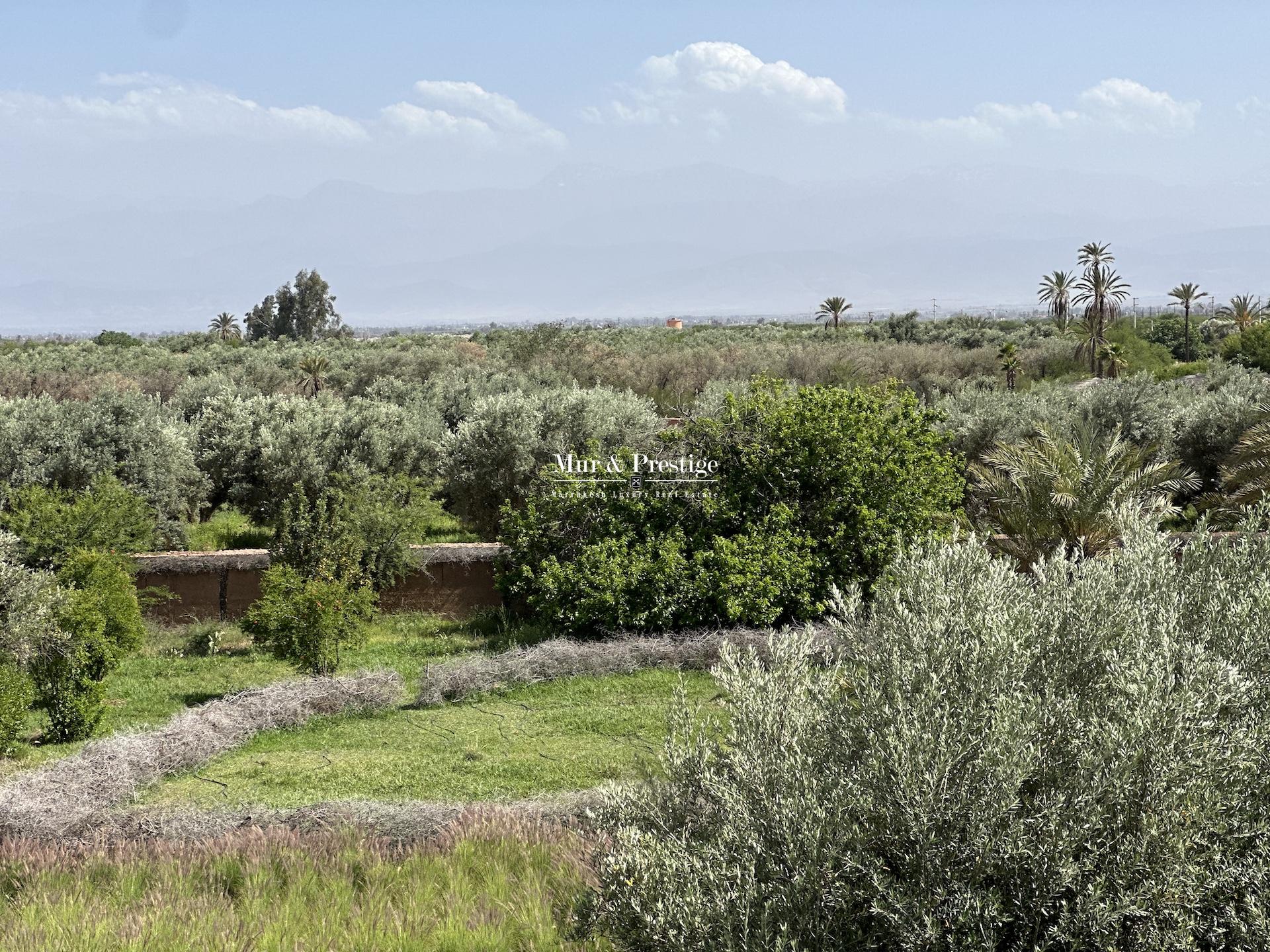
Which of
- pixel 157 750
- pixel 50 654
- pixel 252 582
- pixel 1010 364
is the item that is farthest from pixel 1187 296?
pixel 157 750

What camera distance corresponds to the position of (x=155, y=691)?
11539 millimetres

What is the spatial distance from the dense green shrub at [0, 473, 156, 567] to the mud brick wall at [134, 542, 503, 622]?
40 centimetres

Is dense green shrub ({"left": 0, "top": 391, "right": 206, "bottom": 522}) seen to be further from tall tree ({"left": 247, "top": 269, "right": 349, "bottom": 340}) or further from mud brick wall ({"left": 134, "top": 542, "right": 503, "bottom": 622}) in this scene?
tall tree ({"left": 247, "top": 269, "right": 349, "bottom": 340})

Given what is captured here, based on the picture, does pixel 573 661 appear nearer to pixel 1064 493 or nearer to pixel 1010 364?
pixel 1064 493

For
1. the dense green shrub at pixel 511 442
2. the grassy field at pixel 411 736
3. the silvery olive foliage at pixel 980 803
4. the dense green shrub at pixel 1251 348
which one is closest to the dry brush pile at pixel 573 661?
the grassy field at pixel 411 736

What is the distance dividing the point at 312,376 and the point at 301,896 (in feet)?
116

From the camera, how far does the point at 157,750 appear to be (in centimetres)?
865

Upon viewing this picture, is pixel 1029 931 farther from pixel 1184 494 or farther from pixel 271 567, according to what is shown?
pixel 1184 494

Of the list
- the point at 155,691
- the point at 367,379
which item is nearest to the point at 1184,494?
the point at 155,691

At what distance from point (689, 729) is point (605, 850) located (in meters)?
0.60

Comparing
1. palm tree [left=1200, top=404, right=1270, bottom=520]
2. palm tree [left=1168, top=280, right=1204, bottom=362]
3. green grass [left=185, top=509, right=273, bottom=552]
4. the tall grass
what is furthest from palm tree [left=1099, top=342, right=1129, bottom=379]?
the tall grass

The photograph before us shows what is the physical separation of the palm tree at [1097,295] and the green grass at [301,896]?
153ft

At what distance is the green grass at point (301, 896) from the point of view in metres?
4.91

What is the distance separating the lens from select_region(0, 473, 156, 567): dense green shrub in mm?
13359
